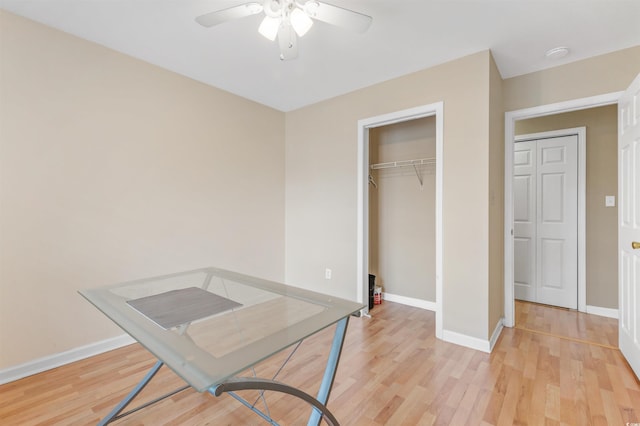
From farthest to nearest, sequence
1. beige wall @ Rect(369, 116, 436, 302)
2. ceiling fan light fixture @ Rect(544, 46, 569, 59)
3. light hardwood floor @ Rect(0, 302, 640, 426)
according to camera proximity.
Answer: beige wall @ Rect(369, 116, 436, 302)
ceiling fan light fixture @ Rect(544, 46, 569, 59)
light hardwood floor @ Rect(0, 302, 640, 426)

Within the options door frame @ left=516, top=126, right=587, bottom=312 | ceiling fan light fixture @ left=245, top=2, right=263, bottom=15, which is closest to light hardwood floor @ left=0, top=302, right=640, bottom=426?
door frame @ left=516, top=126, right=587, bottom=312

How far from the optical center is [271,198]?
3.77m

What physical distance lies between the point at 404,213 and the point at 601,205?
6.62ft

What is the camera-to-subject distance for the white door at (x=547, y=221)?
11.0ft

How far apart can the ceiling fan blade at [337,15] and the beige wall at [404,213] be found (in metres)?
2.07

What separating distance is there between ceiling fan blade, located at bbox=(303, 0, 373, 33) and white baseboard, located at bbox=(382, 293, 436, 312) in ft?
9.47

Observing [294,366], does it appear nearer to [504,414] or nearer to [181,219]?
[504,414]

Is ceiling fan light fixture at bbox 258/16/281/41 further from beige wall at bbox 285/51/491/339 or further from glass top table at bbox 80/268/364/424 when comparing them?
beige wall at bbox 285/51/491/339

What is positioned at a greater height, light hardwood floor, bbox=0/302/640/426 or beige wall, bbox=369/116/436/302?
beige wall, bbox=369/116/436/302

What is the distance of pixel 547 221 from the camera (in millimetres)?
3516

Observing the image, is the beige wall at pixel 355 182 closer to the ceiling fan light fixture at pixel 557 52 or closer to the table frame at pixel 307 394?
the ceiling fan light fixture at pixel 557 52

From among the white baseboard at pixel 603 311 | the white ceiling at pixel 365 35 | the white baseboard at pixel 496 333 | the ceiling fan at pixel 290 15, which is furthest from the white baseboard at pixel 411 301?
the ceiling fan at pixel 290 15

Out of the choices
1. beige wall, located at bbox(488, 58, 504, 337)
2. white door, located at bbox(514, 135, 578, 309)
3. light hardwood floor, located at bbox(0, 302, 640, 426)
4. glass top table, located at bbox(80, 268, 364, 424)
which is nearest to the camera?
glass top table, located at bbox(80, 268, 364, 424)

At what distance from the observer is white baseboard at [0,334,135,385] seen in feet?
6.52
